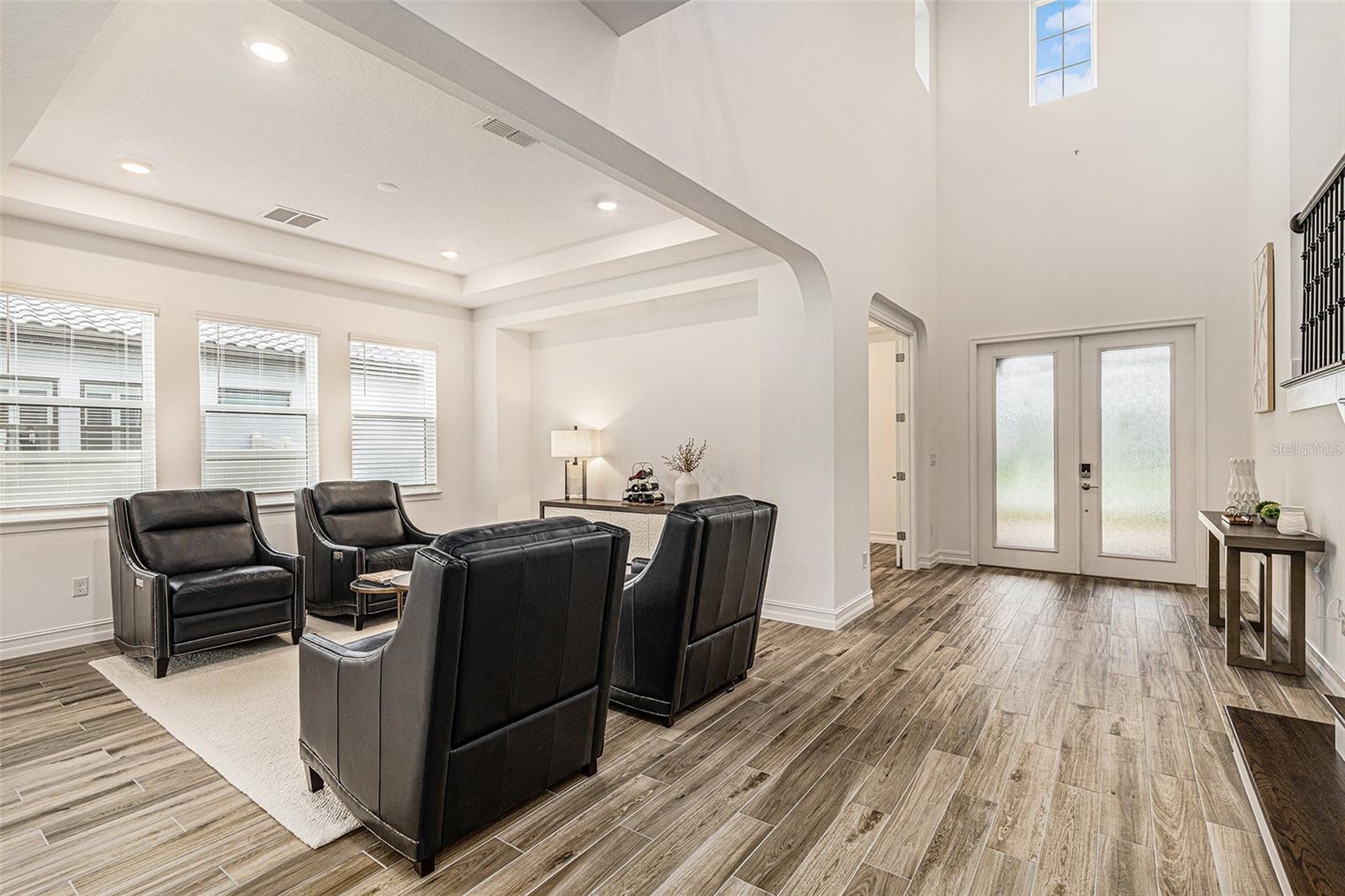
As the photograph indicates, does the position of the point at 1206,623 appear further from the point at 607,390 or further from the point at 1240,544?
the point at 607,390

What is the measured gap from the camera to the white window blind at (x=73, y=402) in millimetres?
4086

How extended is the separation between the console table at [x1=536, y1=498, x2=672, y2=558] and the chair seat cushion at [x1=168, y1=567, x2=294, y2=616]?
2.08m

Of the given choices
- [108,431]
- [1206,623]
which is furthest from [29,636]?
[1206,623]

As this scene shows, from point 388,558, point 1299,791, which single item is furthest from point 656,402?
point 1299,791

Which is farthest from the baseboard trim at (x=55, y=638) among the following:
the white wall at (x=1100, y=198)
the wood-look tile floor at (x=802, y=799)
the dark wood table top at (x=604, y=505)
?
the white wall at (x=1100, y=198)

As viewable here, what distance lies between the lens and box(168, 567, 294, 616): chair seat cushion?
3.70 metres

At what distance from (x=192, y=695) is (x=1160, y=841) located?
4230mm

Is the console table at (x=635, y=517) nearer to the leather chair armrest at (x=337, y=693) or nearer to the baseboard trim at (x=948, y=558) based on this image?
the baseboard trim at (x=948, y=558)

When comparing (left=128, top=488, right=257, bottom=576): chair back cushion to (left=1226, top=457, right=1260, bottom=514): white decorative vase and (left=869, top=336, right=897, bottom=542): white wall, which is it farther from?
(left=869, top=336, right=897, bottom=542): white wall

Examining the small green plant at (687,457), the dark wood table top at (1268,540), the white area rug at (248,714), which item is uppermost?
the small green plant at (687,457)

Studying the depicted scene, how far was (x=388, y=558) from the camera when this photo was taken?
4.84 meters

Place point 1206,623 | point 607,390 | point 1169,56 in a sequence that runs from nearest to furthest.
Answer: point 1206,623 → point 1169,56 → point 607,390

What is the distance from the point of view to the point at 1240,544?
3.47 meters

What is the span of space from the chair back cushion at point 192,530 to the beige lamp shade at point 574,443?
267cm
